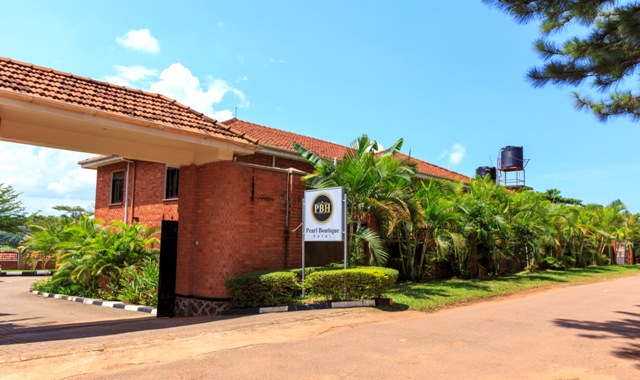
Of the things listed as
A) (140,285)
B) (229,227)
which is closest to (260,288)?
(229,227)

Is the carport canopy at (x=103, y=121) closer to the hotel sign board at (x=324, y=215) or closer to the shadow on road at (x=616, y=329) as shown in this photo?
the hotel sign board at (x=324, y=215)

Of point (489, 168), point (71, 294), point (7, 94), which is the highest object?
point (489, 168)

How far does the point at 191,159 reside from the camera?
11.8 metres

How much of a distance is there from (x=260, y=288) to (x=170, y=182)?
33.1 ft

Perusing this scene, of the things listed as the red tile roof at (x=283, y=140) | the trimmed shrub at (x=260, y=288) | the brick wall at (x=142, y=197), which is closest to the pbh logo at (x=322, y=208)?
the trimmed shrub at (x=260, y=288)

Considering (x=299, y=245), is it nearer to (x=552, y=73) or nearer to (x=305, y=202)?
(x=305, y=202)

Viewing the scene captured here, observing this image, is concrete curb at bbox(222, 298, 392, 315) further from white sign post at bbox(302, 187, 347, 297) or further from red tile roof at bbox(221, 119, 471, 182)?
red tile roof at bbox(221, 119, 471, 182)

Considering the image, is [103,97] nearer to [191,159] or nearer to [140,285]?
[191,159]

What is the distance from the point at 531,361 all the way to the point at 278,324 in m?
3.99

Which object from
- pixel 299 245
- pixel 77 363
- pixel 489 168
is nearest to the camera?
pixel 77 363

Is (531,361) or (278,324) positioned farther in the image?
(278,324)

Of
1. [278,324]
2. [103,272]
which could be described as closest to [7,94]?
[278,324]

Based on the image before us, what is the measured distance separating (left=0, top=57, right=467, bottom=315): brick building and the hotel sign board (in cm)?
95

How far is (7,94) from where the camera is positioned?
791 centimetres
